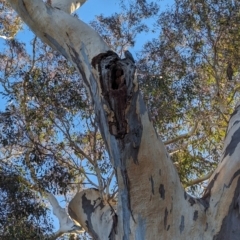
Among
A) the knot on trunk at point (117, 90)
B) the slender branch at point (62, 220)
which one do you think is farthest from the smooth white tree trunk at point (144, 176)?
the slender branch at point (62, 220)

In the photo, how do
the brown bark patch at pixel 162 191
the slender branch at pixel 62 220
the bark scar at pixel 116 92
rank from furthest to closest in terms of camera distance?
the slender branch at pixel 62 220
the brown bark patch at pixel 162 191
the bark scar at pixel 116 92

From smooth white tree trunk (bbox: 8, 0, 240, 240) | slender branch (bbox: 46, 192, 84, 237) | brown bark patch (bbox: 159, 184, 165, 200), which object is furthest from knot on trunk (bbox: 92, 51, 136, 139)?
slender branch (bbox: 46, 192, 84, 237)

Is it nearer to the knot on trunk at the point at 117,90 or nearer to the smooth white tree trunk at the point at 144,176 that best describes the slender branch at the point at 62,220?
the smooth white tree trunk at the point at 144,176

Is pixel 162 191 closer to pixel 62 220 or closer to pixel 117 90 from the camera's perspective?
pixel 117 90

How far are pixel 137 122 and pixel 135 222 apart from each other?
58 cm

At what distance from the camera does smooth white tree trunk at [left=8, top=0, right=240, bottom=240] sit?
2.53m

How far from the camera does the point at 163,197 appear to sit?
8.95ft

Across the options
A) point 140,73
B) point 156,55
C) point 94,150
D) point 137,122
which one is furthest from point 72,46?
point 156,55

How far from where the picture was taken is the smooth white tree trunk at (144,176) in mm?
2533

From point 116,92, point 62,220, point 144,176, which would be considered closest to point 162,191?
point 144,176

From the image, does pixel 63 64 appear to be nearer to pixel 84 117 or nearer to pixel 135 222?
pixel 84 117

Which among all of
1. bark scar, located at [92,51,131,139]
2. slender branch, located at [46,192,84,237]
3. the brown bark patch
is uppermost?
slender branch, located at [46,192,84,237]

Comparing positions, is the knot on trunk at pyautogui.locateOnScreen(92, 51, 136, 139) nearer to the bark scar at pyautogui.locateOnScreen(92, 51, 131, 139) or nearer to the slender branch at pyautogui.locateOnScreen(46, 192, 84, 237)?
the bark scar at pyautogui.locateOnScreen(92, 51, 131, 139)

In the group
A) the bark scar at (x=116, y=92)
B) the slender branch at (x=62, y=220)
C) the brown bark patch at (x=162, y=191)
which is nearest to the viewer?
the bark scar at (x=116, y=92)
